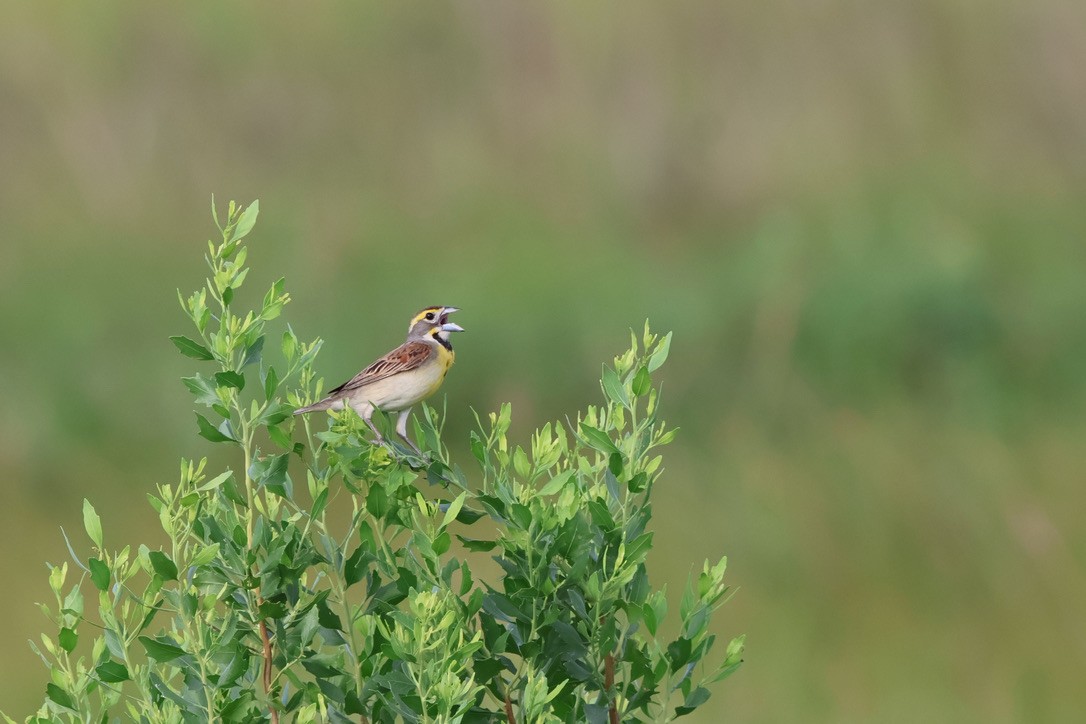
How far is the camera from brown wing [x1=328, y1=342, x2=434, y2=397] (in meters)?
5.43

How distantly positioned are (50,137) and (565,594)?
1380 centimetres

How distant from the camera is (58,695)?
361cm

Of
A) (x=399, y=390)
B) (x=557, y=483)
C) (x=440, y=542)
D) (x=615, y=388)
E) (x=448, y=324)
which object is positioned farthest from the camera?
(x=448, y=324)

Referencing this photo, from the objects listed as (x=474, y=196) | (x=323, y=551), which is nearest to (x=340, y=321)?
(x=474, y=196)

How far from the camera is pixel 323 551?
4.02m

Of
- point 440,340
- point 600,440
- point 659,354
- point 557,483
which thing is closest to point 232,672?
point 557,483

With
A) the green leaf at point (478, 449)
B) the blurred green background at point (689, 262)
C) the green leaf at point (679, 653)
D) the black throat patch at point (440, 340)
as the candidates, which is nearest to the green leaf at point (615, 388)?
the green leaf at point (478, 449)

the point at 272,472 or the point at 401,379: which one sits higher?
the point at 401,379

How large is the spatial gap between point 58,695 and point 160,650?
1.19ft

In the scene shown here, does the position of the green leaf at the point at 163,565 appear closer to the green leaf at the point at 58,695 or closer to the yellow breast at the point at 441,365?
the green leaf at the point at 58,695

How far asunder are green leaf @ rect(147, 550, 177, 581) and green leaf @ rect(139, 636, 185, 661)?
159 mm

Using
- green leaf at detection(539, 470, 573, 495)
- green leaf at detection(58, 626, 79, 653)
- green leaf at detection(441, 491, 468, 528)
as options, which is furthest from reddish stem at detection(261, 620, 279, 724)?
green leaf at detection(539, 470, 573, 495)

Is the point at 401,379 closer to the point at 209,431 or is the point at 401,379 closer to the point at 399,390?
the point at 399,390

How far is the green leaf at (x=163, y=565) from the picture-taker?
343 centimetres
